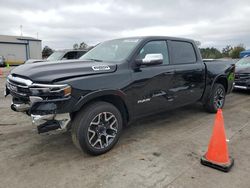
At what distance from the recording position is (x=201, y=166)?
3.15 metres

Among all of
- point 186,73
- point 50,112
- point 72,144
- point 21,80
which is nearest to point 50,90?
point 50,112

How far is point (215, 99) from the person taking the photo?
18.9 ft

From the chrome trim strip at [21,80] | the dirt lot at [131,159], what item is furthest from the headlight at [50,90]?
Answer: the dirt lot at [131,159]

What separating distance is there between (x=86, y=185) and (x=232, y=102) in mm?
6065

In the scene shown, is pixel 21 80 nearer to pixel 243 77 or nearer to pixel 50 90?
pixel 50 90

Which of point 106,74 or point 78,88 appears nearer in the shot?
point 78,88

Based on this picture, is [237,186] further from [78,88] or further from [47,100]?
[47,100]

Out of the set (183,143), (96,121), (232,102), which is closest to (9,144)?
(96,121)

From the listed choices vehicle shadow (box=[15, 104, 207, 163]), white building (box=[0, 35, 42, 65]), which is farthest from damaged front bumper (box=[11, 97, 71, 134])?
white building (box=[0, 35, 42, 65])

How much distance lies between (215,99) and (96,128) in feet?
12.0

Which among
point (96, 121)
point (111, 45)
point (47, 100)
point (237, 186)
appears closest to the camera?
point (237, 186)

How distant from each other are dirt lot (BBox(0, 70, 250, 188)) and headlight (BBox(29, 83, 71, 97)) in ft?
3.39

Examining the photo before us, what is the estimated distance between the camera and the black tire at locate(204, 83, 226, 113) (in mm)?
5660

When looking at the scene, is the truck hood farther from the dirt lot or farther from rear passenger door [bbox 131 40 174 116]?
the dirt lot
